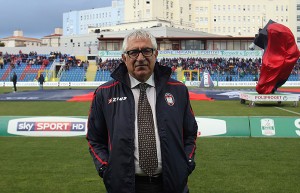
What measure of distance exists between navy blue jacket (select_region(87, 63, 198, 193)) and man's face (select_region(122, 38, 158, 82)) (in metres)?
0.13

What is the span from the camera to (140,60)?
13.1 feet

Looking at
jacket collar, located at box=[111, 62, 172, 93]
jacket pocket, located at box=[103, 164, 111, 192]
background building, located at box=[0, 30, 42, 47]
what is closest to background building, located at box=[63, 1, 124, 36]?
background building, located at box=[0, 30, 42, 47]

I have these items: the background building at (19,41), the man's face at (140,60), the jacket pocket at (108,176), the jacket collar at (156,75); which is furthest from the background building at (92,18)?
the jacket pocket at (108,176)

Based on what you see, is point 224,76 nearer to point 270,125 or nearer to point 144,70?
point 270,125

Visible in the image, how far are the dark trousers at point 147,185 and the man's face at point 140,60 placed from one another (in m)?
0.90

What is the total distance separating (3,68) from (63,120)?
56.7 metres

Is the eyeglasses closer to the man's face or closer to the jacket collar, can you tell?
the man's face

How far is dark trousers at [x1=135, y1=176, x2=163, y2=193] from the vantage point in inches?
157

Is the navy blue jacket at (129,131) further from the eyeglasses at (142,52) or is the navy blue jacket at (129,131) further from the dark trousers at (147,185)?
the eyeglasses at (142,52)

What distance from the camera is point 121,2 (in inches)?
4951

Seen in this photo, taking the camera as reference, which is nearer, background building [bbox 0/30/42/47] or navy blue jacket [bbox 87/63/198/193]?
A: navy blue jacket [bbox 87/63/198/193]

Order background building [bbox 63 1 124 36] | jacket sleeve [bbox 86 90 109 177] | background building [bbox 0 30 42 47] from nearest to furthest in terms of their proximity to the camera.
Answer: jacket sleeve [bbox 86 90 109 177]
background building [bbox 63 1 124 36]
background building [bbox 0 30 42 47]

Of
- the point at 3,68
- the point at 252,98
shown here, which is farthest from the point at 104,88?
the point at 3,68

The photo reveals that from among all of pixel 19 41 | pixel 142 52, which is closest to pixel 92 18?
pixel 19 41
